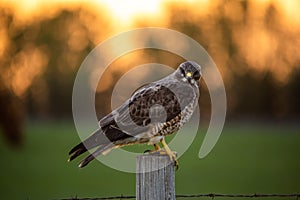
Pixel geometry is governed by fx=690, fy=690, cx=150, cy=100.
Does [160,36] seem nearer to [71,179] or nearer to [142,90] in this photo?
[71,179]

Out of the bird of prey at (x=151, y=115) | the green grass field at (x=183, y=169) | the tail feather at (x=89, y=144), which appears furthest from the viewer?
the green grass field at (x=183, y=169)

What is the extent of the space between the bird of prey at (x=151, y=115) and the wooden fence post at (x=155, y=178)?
133 cm

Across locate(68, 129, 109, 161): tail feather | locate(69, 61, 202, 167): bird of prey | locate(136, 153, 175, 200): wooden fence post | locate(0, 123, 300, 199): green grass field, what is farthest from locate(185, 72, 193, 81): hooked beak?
locate(0, 123, 300, 199): green grass field

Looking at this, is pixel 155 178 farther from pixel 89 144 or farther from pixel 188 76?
pixel 188 76

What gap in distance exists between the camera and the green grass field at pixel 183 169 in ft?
56.1

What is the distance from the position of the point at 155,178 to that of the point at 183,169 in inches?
636

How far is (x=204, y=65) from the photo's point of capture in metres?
18.6

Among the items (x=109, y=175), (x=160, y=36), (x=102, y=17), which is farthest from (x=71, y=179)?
(x=102, y=17)

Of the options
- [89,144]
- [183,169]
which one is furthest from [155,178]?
[183,169]

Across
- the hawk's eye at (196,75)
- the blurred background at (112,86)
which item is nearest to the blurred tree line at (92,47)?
the blurred background at (112,86)

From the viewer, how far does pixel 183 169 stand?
69.4ft

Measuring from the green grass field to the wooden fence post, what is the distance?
1038 cm

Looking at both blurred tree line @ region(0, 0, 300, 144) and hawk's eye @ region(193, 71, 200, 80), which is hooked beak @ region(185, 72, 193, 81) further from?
blurred tree line @ region(0, 0, 300, 144)

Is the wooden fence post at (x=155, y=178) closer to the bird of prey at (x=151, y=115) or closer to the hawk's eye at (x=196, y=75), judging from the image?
the bird of prey at (x=151, y=115)
